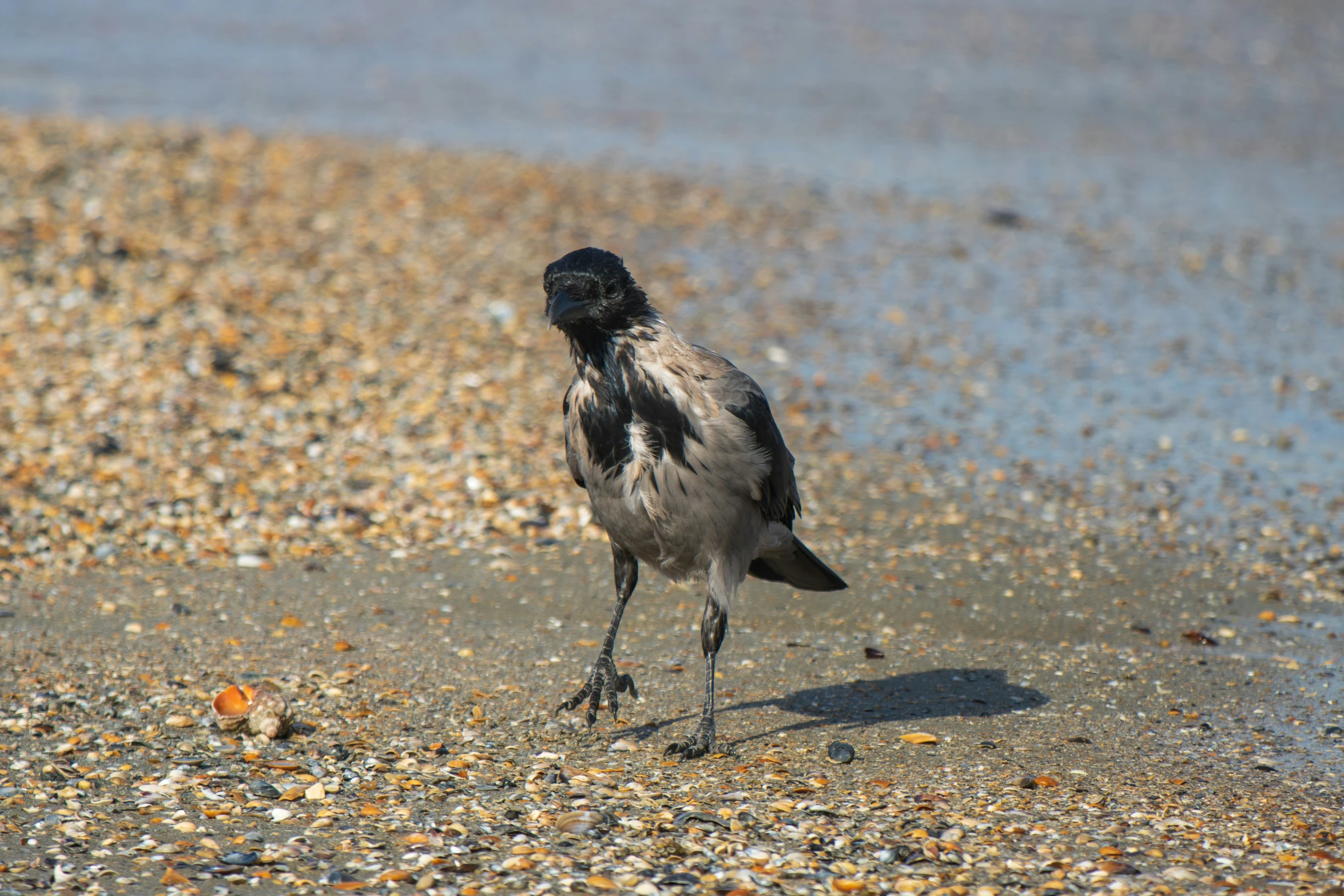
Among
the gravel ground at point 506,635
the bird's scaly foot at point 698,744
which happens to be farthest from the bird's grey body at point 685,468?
the gravel ground at point 506,635

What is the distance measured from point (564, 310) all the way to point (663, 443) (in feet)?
2.08

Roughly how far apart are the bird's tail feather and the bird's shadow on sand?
44cm

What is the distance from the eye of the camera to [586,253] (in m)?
4.96

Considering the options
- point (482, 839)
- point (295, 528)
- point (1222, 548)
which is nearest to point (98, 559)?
point (295, 528)

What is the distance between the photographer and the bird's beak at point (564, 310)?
16.0 feet

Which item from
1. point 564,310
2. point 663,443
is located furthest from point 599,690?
point 564,310

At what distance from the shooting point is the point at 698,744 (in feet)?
17.3

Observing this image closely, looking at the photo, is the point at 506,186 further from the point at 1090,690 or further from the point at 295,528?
the point at 1090,690

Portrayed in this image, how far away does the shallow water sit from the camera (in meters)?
9.69

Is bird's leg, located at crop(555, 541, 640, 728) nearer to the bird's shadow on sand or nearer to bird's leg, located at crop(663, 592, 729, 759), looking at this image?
bird's leg, located at crop(663, 592, 729, 759)

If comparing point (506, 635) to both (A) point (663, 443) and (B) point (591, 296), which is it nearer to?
(A) point (663, 443)

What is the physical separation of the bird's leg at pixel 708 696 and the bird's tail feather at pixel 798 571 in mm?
515

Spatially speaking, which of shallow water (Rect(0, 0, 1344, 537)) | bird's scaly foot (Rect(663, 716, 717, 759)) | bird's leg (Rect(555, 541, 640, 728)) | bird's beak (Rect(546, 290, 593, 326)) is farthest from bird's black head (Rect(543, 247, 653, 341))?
shallow water (Rect(0, 0, 1344, 537))

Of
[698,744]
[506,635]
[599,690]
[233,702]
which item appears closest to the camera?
[698,744]
